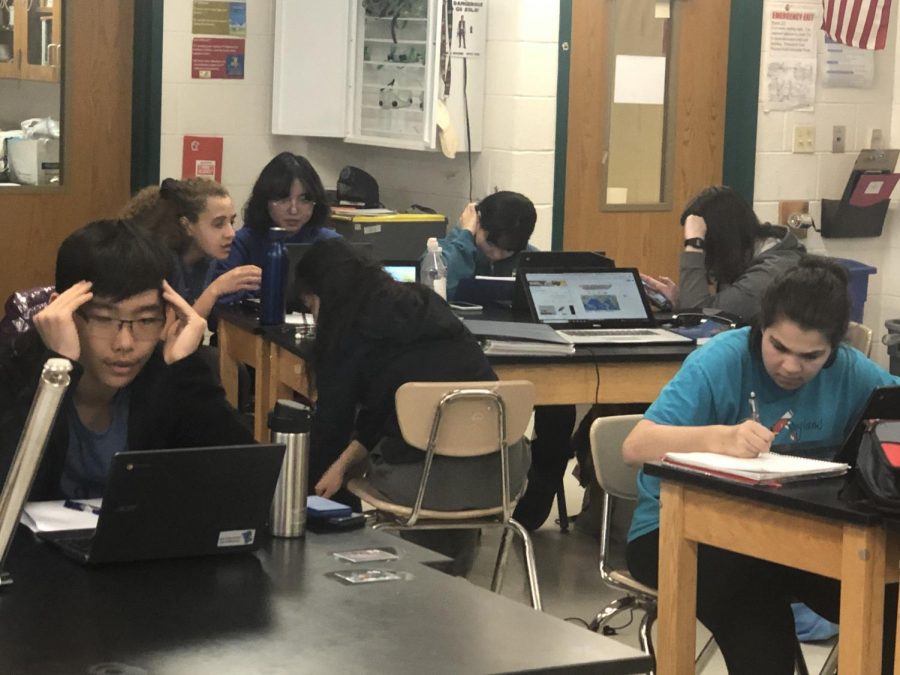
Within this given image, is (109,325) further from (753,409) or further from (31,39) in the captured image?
(31,39)

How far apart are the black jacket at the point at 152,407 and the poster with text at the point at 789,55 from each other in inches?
171

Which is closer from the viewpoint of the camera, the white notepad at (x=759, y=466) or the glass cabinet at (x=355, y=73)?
the white notepad at (x=759, y=466)

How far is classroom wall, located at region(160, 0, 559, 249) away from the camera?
19.1 ft

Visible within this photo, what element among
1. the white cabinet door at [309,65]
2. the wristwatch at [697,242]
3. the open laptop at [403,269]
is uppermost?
the white cabinet door at [309,65]

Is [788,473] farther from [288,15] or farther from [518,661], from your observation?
[288,15]

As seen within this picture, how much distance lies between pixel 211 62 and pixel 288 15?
38cm

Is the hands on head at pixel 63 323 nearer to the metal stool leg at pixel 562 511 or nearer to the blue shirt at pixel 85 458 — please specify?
the blue shirt at pixel 85 458

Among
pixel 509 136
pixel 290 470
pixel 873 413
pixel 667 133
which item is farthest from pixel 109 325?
pixel 667 133

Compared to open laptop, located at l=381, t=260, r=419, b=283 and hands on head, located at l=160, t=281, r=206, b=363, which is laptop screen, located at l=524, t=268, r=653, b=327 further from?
hands on head, located at l=160, t=281, r=206, b=363

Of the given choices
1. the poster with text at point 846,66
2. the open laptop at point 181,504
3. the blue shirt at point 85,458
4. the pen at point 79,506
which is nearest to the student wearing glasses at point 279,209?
the poster with text at point 846,66

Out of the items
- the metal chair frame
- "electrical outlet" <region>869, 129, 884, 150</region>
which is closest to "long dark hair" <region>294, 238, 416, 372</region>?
the metal chair frame

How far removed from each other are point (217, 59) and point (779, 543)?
4.01 m

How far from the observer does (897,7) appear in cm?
662

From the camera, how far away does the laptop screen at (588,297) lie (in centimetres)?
465
